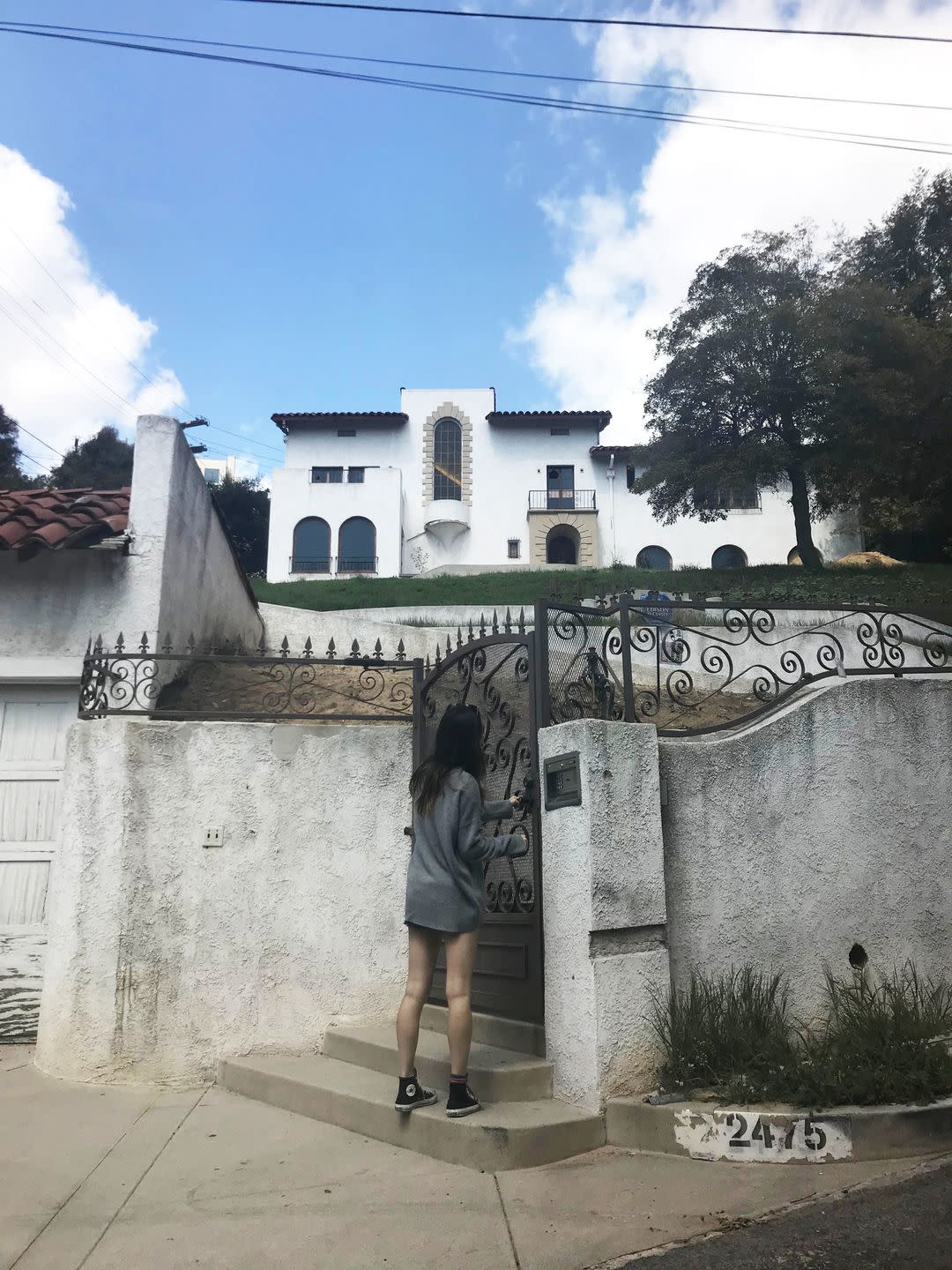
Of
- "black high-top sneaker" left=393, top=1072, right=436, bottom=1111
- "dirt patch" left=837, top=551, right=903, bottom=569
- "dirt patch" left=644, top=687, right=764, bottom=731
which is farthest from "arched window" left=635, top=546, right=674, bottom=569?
"black high-top sneaker" left=393, top=1072, right=436, bottom=1111

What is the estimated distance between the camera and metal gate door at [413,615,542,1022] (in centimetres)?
473

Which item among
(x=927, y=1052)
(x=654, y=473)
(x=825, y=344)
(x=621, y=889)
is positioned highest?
(x=825, y=344)

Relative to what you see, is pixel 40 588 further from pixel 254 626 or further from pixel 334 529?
pixel 334 529

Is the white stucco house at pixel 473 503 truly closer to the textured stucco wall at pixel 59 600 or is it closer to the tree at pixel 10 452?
the tree at pixel 10 452

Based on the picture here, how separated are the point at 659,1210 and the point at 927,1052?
4.64ft

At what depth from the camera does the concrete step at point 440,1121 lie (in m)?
3.77

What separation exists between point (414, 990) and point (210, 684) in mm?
3989

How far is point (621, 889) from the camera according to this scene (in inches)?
168

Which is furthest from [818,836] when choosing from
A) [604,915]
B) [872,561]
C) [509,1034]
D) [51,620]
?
[872,561]

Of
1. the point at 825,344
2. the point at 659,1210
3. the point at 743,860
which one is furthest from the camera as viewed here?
the point at 825,344

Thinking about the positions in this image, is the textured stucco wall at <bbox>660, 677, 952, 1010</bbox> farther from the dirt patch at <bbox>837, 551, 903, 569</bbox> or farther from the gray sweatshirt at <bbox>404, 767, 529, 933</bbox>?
the dirt patch at <bbox>837, 551, 903, 569</bbox>

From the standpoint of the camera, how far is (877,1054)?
3.96 m

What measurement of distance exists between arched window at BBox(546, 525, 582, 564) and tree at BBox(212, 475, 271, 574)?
42.0 feet

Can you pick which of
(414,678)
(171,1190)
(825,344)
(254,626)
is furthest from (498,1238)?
(825,344)
